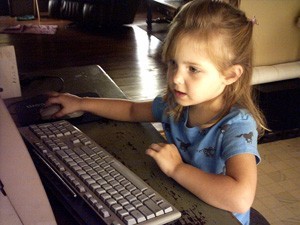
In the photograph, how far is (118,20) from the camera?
17.2 feet

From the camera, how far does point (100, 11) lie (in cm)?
510

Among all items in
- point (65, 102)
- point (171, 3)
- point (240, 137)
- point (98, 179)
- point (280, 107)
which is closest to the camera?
point (98, 179)

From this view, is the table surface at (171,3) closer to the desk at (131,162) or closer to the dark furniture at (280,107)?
the dark furniture at (280,107)

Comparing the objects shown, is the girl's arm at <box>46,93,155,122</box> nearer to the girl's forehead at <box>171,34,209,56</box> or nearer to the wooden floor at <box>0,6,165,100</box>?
the girl's forehead at <box>171,34,209,56</box>

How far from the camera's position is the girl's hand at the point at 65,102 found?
3.53ft

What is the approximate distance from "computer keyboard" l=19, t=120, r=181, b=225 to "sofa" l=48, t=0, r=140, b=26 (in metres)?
4.37

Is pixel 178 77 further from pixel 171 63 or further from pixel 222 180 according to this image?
pixel 222 180

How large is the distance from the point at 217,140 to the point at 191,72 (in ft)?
0.56

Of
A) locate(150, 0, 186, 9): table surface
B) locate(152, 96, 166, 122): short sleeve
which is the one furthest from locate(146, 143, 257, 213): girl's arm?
locate(150, 0, 186, 9): table surface

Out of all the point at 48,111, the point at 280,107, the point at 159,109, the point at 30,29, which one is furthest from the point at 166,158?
the point at 30,29

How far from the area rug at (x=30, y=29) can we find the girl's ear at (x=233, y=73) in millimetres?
4546

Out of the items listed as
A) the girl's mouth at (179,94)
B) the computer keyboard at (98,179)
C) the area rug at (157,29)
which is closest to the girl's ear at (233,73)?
the girl's mouth at (179,94)

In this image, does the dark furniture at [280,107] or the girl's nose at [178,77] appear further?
the dark furniture at [280,107]

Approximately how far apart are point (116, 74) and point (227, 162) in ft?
9.76
